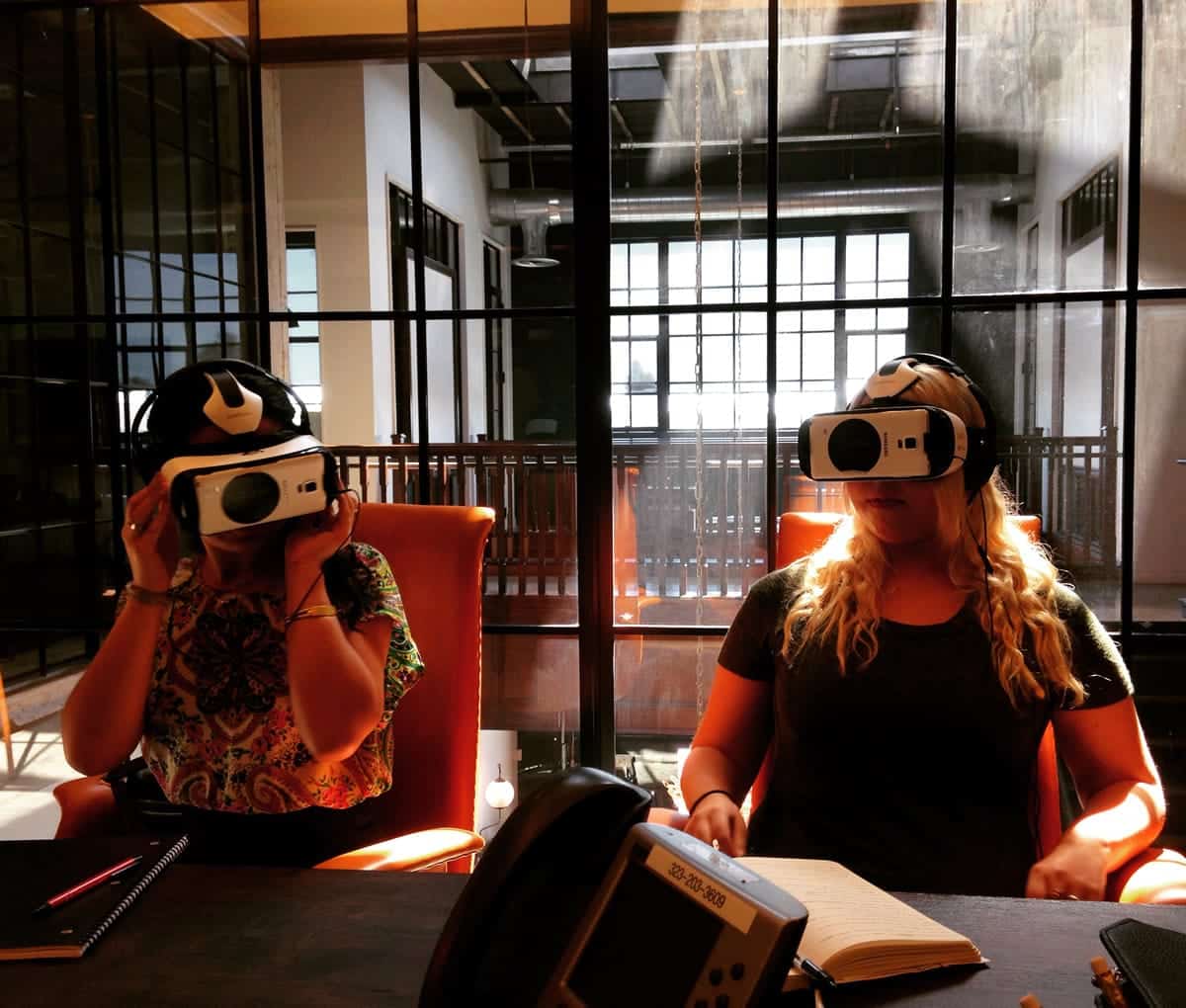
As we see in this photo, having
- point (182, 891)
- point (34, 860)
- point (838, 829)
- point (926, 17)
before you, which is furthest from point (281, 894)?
point (926, 17)

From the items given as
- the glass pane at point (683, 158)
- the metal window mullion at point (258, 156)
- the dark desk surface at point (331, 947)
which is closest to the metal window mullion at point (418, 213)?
the metal window mullion at point (258, 156)

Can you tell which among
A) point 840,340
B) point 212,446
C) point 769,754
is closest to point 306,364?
point 840,340

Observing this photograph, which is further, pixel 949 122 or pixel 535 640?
pixel 535 640

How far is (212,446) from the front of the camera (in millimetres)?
1028

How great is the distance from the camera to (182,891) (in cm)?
79

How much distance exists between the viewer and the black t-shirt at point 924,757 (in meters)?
1.08

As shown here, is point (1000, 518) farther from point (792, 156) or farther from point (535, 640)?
point (792, 156)

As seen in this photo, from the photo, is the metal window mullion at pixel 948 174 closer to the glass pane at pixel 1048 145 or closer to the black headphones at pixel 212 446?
the glass pane at pixel 1048 145

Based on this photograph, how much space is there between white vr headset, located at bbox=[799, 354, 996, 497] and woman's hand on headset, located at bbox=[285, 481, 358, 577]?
62cm

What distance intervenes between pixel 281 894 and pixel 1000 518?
3.37ft

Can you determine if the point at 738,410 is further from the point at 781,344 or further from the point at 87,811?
the point at 87,811

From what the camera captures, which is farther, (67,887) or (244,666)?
(244,666)

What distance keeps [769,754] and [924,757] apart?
26cm

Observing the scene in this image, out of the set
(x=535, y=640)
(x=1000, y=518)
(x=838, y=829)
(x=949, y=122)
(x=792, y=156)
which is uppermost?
(x=792, y=156)
